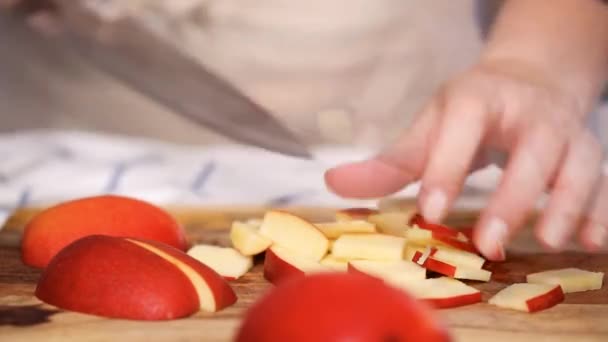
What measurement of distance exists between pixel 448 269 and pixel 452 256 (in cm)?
3

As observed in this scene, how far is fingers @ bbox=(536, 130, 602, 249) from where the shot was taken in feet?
3.38

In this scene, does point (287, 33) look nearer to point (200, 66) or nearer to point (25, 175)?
point (200, 66)

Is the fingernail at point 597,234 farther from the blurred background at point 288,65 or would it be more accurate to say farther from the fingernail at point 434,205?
the blurred background at point 288,65

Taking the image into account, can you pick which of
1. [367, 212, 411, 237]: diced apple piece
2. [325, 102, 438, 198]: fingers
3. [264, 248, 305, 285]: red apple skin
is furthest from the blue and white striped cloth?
[264, 248, 305, 285]: red apple skin

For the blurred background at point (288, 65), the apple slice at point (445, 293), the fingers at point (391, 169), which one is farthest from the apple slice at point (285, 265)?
the blurred background at point (288, 65)

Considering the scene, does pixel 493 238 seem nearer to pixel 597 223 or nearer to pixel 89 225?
pixel 597 223

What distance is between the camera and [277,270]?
95 cm

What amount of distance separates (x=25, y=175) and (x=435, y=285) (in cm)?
82

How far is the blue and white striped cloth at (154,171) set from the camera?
142 centimetres

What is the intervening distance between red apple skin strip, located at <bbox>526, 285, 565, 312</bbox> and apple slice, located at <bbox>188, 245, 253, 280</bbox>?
0.30 meters

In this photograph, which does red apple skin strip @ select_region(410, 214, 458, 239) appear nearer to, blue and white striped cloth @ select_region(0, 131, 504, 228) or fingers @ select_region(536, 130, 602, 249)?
fingers @ select_region(536, 130, 602, 249)

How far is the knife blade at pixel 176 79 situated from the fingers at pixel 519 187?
0.44 m

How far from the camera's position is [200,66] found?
1446mm

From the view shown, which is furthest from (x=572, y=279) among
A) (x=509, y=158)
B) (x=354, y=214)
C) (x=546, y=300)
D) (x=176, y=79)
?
(x=176, y=79)
